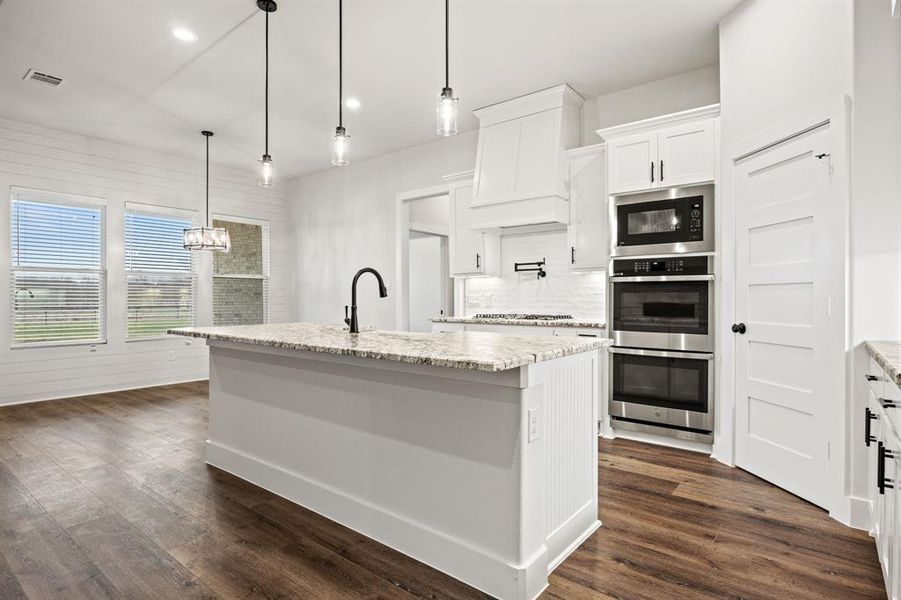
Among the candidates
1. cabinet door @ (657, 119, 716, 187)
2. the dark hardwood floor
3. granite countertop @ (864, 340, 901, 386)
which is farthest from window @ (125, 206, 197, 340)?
granite countertop @ (864, 340, 901, 386)

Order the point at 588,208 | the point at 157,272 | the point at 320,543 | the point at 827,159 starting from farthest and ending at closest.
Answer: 1. the point at 157,272
2. the point at 588,208
3. the point at 827,159
4. the point at 320,543

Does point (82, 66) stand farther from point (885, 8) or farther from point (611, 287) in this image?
point (885, 8)

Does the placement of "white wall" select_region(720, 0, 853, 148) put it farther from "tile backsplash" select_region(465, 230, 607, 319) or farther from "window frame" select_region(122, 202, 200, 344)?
"window frame" select_region(122, 202, 200, 344)

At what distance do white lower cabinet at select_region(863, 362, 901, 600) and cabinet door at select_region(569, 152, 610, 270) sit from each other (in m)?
2.22

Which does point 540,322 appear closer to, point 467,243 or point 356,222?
point 467,243

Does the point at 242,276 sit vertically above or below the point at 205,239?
below

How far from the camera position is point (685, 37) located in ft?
11.8

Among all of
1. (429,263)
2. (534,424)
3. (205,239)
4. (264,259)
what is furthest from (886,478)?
(264,259)

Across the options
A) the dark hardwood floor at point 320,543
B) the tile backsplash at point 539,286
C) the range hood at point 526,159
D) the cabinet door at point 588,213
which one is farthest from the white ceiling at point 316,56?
the dark hardwood floor at point 320,543

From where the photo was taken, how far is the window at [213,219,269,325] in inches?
274

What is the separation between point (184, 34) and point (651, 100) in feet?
12.4

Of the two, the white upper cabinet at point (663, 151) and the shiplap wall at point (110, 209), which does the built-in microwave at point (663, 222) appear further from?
the shiplap wall at point (110, 209)

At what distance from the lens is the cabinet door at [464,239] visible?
5.13m

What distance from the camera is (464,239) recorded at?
5223mm
